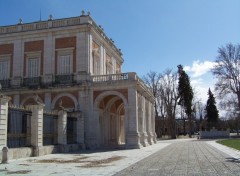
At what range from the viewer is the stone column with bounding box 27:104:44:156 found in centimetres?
1940

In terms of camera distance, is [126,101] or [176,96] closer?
[126,101]

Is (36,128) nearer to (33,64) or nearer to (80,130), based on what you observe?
(80,130)

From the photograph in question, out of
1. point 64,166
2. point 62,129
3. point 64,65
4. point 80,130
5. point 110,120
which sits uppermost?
point 64,65

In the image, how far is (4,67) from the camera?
32.8m

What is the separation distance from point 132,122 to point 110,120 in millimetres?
7250

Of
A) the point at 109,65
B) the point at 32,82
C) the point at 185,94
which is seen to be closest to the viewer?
the point at 32,82

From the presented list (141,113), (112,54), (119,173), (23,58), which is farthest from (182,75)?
(119,173)

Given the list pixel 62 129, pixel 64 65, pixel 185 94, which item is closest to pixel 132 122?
pixel 62 129

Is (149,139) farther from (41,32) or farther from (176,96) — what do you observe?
(176,96)

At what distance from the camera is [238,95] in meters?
48.5

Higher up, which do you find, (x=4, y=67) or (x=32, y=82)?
(x=4, y=67)

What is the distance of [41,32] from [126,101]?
11.0 m

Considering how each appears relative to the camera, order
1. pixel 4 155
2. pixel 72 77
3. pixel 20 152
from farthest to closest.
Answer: pixel 72 77 < pixel 20 152 < pixel 4 155

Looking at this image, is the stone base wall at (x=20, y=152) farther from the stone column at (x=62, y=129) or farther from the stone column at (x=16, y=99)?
the stone column at (x=16, y=99)
